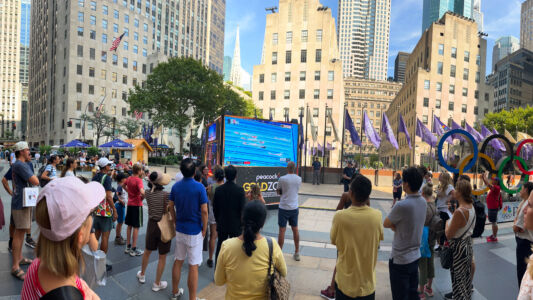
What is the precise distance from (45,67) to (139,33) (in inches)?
929

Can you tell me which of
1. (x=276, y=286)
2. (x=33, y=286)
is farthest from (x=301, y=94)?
(x=33, y=286)

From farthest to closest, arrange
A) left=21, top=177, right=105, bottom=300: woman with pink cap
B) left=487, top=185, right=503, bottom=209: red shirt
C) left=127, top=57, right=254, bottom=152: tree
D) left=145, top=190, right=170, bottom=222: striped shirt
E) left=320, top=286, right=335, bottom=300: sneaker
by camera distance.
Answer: left=127, top=57, right=254, bottom=152: tree
left=487, top=185, right=503, bottom=209: red shirt
left=145, top=190, right=170, bottom=222: striped shirt
left=320, top=286, right=335, bottom=300: sneaker
left=21, top=177, right=105, bottom=300: woman with pink cap

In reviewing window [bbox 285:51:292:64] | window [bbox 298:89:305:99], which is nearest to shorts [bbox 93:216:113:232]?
window [bbox 298:89:305:99]

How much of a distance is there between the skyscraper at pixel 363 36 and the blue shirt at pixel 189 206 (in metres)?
176

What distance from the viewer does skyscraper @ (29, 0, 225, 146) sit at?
53.8m

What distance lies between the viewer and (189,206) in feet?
13.6

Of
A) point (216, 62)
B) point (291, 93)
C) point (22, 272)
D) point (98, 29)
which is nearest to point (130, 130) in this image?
point (98, 29)

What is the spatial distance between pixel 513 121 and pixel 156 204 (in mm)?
53889

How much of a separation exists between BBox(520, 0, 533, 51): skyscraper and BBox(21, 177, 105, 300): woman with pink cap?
549 ft

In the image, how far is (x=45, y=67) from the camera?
65.1 meters

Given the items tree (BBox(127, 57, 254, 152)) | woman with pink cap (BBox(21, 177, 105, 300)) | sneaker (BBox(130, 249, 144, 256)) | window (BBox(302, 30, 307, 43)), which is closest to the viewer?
woman with pink cap (BBox(21, 177, 105, 300))

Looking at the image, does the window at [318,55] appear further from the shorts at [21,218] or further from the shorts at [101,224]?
the shorts at [21,218]

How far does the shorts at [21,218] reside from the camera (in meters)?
4.87

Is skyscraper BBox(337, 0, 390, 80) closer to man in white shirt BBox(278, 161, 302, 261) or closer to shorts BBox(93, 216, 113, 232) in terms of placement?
man in white shirt BBox(278, 161, 302, 261)
